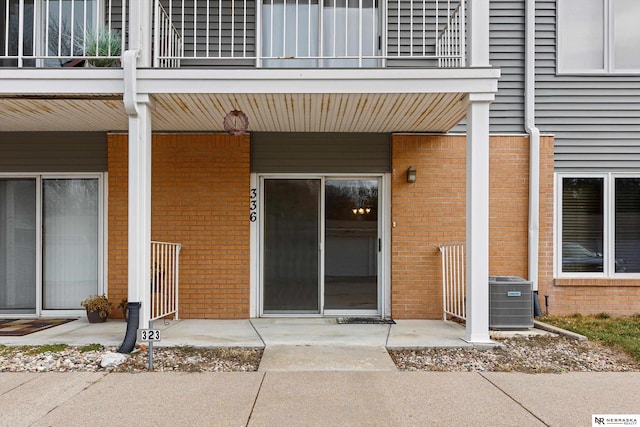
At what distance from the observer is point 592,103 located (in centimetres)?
715

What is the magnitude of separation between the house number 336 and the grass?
4.43m

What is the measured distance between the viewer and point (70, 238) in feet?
23.3

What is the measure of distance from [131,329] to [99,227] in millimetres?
2468

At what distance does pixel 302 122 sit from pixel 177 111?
5.42 ft

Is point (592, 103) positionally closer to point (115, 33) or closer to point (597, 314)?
point (597, 314)

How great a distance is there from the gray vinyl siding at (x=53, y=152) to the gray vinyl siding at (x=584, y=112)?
6633mm

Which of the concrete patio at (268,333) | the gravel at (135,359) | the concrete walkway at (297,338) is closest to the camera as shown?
the gravel at (135,359)

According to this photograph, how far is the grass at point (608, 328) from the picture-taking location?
217 inches

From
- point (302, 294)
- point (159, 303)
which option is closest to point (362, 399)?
point (302, 294)

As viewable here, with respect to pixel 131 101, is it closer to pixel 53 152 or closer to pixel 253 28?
pixel 253 28

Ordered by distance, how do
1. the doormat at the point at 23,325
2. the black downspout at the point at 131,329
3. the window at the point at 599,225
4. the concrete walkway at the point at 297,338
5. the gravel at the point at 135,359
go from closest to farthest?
the gravel at the point at 135,359
the concrete walkway at the point at 297,338
the black downspout at the point at 131,329
the doormat at the point at 23,325
the window at the point at 599,225

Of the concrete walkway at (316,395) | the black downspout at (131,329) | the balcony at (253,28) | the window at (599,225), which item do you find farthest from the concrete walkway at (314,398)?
the balcony at (253,28)

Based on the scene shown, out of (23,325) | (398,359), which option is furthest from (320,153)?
(23,325)

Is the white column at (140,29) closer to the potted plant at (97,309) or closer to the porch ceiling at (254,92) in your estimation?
the porch ceiling at (254,92)
